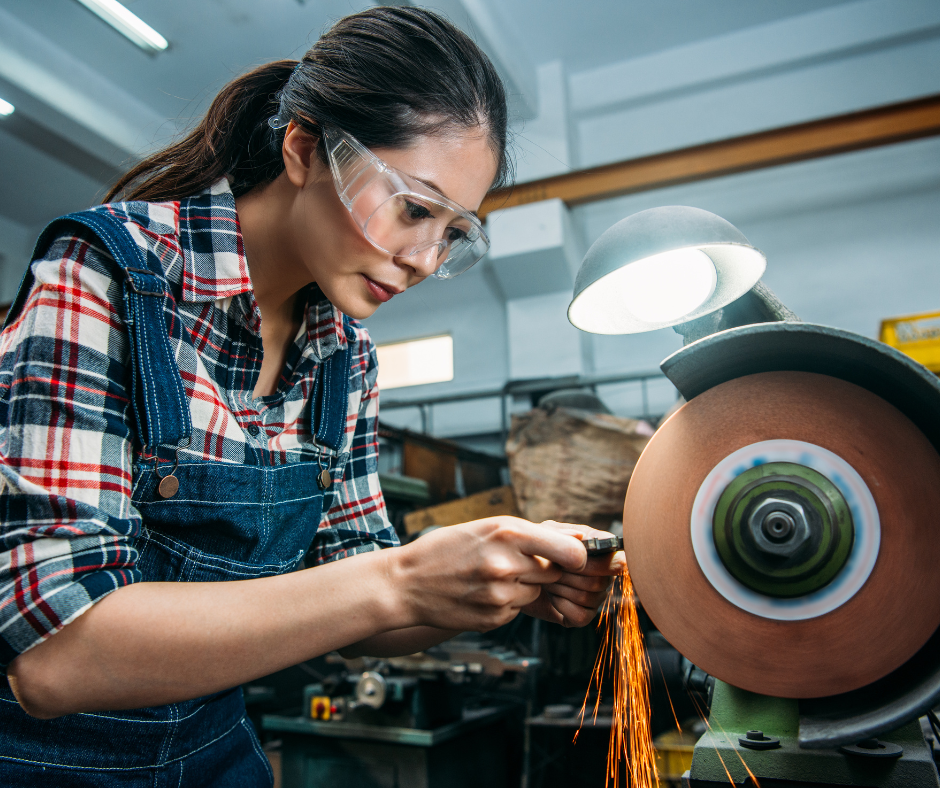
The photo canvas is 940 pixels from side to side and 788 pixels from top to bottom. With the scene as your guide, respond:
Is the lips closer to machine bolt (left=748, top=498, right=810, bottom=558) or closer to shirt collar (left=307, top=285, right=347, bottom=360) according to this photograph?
shirt collar (left=307, top=285, right=347, bottom=360)

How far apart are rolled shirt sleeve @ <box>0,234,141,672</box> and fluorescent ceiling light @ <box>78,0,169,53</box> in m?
3.50

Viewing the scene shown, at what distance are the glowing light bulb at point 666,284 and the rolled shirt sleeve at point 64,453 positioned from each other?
57 cm

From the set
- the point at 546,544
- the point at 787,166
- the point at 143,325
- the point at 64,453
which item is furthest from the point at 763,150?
the point at 64,453

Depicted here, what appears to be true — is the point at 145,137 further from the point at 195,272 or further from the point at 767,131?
the point at 195,272

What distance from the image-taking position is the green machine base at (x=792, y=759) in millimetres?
623

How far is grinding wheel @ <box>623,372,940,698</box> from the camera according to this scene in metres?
0.65

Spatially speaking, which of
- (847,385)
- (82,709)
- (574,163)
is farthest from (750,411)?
(574,163)

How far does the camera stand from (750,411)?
2.33ft

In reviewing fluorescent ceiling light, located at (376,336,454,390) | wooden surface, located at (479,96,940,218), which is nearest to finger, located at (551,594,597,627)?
wooden surface, located at (479,96,940,218)

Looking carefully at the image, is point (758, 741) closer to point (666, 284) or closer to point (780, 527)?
point (780, 527)

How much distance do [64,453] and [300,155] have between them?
477 mm

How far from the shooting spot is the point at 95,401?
0.65 meters

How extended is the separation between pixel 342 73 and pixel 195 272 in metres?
0.32

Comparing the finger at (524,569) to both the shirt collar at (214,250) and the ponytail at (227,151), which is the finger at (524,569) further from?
the ponytail at (227,151)
